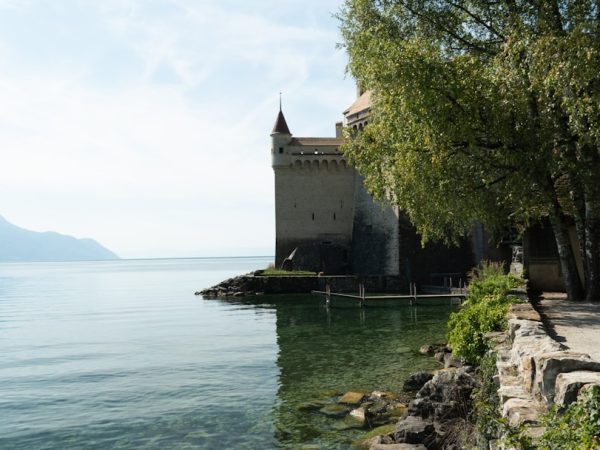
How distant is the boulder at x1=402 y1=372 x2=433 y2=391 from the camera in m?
11.9

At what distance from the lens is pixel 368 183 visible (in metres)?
17.8

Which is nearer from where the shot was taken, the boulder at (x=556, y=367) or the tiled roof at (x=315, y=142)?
the boulder at (x=556, y=367)

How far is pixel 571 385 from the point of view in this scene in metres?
4.53

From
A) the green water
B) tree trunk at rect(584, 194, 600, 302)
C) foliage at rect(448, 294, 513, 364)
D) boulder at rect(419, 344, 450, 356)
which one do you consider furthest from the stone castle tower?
foliage at rect(448, 294, 513, 364)

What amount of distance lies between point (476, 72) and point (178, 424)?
1071 centimetres

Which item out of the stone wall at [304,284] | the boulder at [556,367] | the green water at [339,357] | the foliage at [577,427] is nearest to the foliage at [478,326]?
the green water at [339,357]

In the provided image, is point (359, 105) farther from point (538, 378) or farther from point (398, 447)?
point (538, 378)

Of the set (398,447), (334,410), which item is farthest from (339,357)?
(398,447)

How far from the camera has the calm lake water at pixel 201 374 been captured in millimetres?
10453

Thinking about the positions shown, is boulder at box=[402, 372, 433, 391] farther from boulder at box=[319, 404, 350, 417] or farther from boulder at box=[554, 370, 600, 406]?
boulder at box=[554, 370, 600, 406]

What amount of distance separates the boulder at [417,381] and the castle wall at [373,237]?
1124 inches

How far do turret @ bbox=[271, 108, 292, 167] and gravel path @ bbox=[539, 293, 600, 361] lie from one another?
35.1m

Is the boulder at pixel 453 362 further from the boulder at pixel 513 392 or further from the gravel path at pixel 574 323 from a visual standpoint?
the boulder at pixel 513 392

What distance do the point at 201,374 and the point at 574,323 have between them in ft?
31.7
